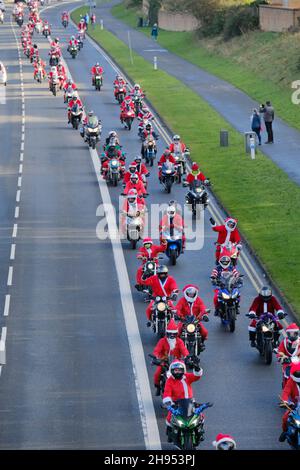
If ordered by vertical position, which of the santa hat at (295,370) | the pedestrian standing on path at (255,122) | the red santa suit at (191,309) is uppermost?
the santa hat at (295,370)

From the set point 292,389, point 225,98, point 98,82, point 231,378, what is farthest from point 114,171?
point 98,82

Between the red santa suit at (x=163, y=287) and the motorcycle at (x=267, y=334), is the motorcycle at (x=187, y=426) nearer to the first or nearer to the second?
the motorcycle at (x=267, y=334)

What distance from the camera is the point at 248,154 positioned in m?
56.5

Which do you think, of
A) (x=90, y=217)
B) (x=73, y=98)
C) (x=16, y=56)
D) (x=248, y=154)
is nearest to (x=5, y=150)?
(x=73, y=98)

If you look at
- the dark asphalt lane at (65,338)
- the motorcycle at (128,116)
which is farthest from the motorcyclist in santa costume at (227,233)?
the motorcycle at (128,116)

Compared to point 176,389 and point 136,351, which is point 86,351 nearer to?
point 136,351

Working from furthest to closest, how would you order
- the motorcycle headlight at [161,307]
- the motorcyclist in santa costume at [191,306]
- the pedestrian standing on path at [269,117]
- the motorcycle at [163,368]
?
the pedestrian standing on path at [269,117] → the motorcycle headlight at [161,307] → the motorcyclist in santa costume at [191,306] → the motorcycle at [163,368]

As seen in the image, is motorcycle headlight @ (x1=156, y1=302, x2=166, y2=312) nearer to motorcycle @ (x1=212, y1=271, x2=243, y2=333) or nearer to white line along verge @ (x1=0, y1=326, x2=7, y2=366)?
motorcycle @ (x1=212, y1=271, x2=243, y2=333)

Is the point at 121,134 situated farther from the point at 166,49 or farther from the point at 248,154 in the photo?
the point at 166,49

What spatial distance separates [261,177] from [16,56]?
5762 cm

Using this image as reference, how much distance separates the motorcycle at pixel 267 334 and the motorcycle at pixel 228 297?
214 centimetres

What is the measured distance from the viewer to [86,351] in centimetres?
2986

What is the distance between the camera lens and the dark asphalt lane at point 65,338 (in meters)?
25.1

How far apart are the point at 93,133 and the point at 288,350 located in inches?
1307
